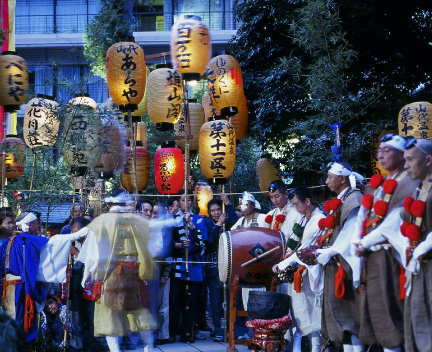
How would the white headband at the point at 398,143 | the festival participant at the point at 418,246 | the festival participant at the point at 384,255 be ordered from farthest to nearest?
the white headband at the point at 398,143, the festival participant at the point at 384,255, the festival participant at the point at 418,246

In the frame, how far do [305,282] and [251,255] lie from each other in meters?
0.77

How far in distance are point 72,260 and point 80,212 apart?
4.37 feet

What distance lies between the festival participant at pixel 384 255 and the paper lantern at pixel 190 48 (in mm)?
6174

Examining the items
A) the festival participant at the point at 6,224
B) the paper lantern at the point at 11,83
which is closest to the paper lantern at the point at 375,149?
the paper lantern at the point at 11,83

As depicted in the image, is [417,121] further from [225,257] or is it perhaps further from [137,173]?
[137,173]

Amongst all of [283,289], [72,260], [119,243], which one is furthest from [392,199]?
[72,260]

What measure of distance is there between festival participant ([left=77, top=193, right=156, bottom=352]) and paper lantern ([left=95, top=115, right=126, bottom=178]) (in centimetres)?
360

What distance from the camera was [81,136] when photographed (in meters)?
9.55

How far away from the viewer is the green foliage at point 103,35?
18.9m

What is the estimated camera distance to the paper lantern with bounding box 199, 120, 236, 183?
461 inches

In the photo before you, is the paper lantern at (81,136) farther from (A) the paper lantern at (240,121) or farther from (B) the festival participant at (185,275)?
(A) the paper lantern at (240,121)

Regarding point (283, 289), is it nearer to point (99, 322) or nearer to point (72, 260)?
point (99, 322)

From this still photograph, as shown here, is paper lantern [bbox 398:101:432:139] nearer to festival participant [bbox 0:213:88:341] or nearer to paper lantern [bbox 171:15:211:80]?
paper lantern [bbox 171:15:211:80]

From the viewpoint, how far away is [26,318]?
25.8 feet
